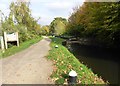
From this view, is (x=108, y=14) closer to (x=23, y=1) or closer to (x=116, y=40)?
(x=116, y=40)

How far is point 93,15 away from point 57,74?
22720 mm

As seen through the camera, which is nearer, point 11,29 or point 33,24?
point 11,29

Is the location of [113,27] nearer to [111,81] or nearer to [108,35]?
[108,35]

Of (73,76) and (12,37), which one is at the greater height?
(73,76)

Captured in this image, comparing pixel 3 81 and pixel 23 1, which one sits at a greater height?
pixel 23 1

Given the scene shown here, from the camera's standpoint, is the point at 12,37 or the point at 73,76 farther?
the point at 12,37

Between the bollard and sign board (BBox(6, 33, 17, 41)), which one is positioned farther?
sign board (BBox(6, 33, 17, 41))

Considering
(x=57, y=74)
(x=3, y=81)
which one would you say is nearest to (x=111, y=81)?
(x=57, y=74)

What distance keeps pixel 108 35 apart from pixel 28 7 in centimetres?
2420

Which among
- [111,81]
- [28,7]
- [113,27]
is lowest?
[111,81]

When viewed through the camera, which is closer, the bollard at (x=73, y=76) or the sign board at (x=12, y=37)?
the bollard at (x=73, y=76)

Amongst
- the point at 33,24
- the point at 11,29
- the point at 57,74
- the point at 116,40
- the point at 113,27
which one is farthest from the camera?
the point at 33,24

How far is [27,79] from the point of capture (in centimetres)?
1005

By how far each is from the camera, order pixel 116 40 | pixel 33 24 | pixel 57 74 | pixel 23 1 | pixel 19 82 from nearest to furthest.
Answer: pixel 19 82
pixel 57 74
pixel 116 40
pixel 23 1
pixel 33 24
